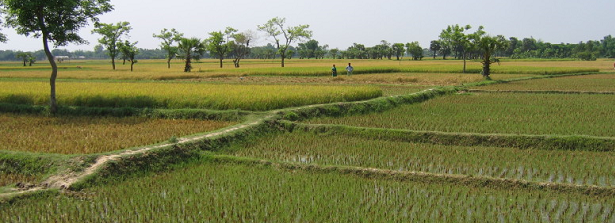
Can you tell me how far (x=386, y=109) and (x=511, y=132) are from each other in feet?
14.6

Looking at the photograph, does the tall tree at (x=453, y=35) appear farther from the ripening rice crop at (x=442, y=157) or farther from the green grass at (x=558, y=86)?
the ripening rice crop at (x=442, y=157)

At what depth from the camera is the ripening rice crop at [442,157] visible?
6.54m

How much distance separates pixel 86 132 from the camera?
30.6 feet

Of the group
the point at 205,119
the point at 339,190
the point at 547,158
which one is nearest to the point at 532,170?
the point at 547,158

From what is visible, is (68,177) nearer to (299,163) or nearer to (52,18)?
(299,163)

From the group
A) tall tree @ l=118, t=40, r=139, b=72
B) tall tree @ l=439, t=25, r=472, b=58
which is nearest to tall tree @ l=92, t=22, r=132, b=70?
tall tree @ l=118, t=40, r=139, b=72

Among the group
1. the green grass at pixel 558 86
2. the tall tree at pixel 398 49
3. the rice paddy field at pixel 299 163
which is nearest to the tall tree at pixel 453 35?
the green grass at pixel 558 86

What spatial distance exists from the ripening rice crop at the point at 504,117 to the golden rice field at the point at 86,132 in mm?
3055

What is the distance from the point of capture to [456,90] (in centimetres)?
1850

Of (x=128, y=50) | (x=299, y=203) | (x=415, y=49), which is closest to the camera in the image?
(x=299, y=203)

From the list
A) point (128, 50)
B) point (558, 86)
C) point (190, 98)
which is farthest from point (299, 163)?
point (128, 50)

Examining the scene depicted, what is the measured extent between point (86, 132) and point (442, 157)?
6759 millimetres

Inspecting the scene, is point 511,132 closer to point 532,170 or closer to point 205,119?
point 532,170

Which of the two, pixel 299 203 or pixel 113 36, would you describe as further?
pixel 113 36
